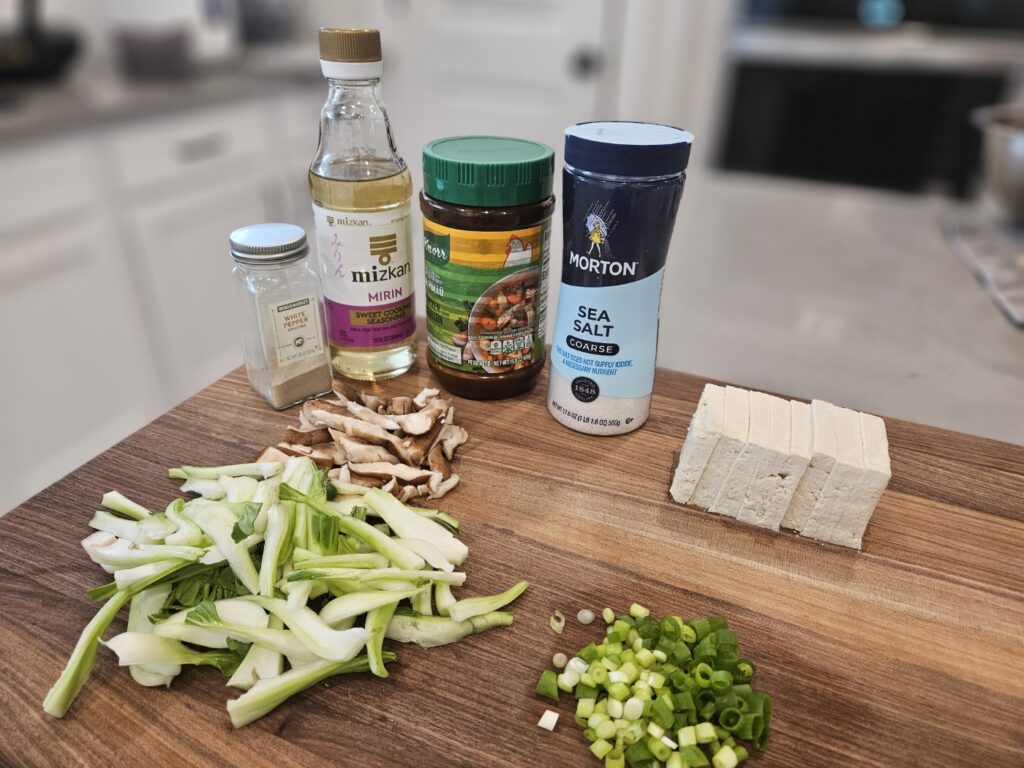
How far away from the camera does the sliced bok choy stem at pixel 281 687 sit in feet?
1.80

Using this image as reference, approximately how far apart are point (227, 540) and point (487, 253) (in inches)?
16.0

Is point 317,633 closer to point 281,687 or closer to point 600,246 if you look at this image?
point 281,687

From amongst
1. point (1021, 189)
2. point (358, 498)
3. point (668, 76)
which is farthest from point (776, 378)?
point (668, 76)

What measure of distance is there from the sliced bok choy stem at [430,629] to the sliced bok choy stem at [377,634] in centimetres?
1

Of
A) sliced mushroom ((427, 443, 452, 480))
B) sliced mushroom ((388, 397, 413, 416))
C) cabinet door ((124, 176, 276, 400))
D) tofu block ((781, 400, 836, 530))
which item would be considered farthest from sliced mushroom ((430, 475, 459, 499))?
cabinet door ((124, 176, 276, 400))

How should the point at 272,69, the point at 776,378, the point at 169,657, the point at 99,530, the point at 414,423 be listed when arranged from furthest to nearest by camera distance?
1. the point at 272,69
2. the point at 776,378
3. the point at 414,423
4. the point at 99,530
5. the point at 169,657

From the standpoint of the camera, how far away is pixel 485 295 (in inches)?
32.8

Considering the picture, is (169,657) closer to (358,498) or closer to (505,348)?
(358,498)

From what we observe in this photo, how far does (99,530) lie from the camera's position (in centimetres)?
71

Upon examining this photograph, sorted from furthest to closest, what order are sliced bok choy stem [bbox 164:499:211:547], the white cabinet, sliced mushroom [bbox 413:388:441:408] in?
the white cabinet
sliced mushroom [bbox 413:388:441:408]
sliced bok choy stem [bbox 164:499:211:547]

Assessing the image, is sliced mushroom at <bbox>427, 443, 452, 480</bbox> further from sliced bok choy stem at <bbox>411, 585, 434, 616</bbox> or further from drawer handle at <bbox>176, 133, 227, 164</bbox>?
drawer handle at <bbox>176, 133, 227, 164</bbox>

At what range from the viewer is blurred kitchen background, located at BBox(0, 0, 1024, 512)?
4.05 feet

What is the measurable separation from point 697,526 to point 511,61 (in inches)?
93.0

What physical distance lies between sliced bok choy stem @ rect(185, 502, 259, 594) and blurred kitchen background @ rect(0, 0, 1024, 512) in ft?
2.37
